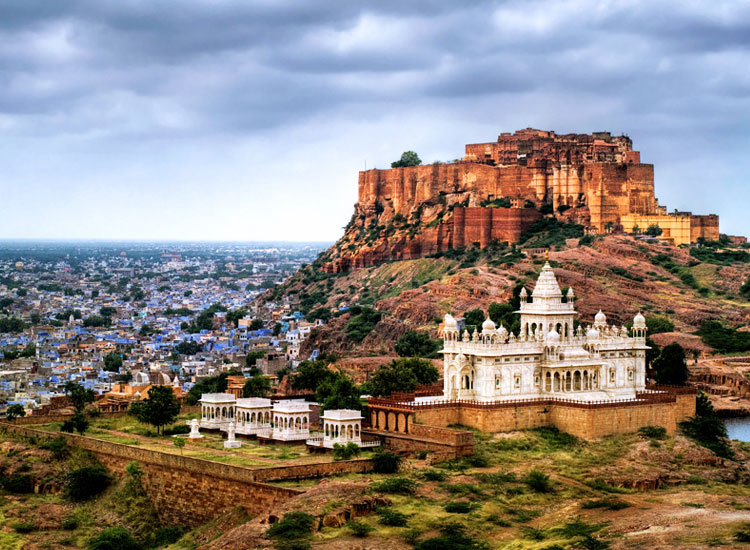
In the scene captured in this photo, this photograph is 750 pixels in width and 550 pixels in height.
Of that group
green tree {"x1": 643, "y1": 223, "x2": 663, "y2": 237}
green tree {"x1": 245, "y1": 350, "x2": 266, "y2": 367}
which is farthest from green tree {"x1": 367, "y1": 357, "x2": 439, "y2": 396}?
green tree {"x1": 643, "y1": 223, "x2": 663, "y2": 237}

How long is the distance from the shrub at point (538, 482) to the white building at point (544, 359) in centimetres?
657

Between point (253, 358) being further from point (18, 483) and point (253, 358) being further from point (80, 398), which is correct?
point (18, 483)

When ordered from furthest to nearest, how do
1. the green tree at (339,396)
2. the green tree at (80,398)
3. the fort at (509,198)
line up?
the fort at (509,198), the green tree at (80,398), the green tree at (339,396)

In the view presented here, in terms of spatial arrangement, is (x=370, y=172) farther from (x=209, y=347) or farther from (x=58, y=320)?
(x=58, y=320)

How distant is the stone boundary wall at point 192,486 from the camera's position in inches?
1806

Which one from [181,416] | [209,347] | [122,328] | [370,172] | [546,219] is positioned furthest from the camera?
[122,328]

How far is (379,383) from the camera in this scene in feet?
A: 207

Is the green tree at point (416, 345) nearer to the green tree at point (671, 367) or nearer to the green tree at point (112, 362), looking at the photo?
the green tree at point (671, 367)

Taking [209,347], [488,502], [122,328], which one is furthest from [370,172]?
[488,502]

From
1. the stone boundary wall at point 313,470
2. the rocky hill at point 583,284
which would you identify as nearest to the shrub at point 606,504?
the stone boundary wall at point 313,470

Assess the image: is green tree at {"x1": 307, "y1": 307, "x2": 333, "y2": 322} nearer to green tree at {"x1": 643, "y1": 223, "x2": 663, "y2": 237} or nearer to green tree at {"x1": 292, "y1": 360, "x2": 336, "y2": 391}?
green tree at {"x1": 643, "y1": 223, "x2": 663, "y2": 237}

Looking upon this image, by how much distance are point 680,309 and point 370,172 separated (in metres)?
40.2

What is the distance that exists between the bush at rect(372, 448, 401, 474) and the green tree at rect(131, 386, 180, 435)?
12.8 meters

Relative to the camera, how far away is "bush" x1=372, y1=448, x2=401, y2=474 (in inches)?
1879
